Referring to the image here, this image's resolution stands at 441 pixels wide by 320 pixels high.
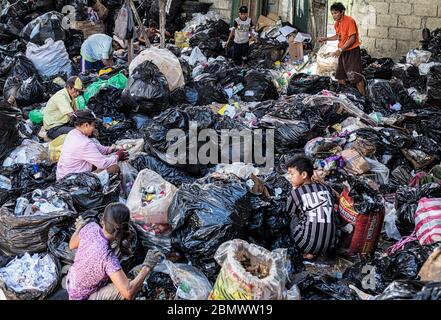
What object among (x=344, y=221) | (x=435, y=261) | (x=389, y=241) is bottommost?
(x=389, y=241)

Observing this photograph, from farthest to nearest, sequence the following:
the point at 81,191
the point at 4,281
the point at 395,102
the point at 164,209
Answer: the point at 395,102 < the point at 81,191 < the point at 164,209 < the point at 4,281

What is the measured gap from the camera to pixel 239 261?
2973 mm

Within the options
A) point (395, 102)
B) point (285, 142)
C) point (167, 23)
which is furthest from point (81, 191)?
point (167, 23)

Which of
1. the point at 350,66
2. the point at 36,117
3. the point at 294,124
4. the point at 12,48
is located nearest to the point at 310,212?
the point at 294,124

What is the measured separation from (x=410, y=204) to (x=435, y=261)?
114 centimetres

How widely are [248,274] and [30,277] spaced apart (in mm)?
1681

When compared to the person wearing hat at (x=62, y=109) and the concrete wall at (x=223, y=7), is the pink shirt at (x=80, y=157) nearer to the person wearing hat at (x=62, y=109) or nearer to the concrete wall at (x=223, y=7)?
the person wearing hat at (x=62, y=109)

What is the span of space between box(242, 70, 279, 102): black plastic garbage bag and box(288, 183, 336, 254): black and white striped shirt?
319 cm

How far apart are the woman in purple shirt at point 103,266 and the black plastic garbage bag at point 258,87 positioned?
4170 millimetres

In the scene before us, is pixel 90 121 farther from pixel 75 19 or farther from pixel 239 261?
pixel 75 19

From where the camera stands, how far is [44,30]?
30.0 feet

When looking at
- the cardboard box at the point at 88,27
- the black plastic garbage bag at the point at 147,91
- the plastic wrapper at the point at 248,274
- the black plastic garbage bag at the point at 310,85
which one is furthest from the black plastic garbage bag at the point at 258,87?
the cardboard box at the point at 88,27

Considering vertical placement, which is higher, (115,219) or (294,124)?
(115,219)

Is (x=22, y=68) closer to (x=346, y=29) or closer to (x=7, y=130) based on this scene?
(x=7, y=130)
